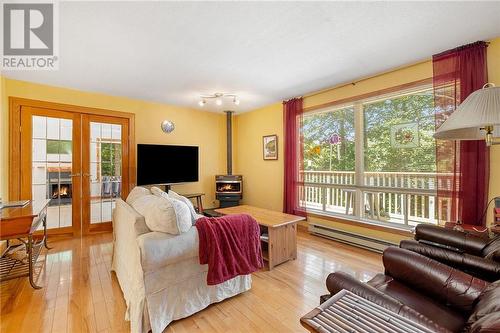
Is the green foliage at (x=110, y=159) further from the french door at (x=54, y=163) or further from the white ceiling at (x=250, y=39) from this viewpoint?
the white ceiling at (x=250, y=39)

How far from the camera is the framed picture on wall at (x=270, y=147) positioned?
478cm

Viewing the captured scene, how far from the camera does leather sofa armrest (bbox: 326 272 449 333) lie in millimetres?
896

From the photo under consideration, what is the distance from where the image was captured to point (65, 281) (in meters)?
2.42

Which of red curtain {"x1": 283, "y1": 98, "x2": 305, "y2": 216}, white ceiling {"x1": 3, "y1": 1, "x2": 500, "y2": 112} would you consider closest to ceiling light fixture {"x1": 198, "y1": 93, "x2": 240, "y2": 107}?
white ceiling {"x1": 3, "y1": 1, "x2": 500, "y2": 112}

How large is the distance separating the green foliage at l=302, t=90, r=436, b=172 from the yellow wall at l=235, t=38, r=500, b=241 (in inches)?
10.0

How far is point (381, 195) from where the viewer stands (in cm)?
365

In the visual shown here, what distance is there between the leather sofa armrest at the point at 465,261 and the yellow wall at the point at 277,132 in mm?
1435

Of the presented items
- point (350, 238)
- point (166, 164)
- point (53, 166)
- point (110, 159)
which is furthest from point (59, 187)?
point (350, 238)

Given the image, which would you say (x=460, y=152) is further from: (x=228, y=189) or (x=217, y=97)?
(x=228, y=189)

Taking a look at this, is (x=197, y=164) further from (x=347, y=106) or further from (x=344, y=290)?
(x=344, y=290)

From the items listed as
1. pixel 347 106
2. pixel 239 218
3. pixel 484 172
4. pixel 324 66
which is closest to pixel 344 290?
pixel 239 218

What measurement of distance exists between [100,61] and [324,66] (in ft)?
9.10

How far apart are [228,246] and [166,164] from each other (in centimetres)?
299

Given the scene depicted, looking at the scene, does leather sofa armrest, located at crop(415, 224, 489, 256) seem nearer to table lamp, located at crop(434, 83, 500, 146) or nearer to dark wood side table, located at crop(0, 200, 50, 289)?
table lamp, located at crop(434, 83, 500, 146)
